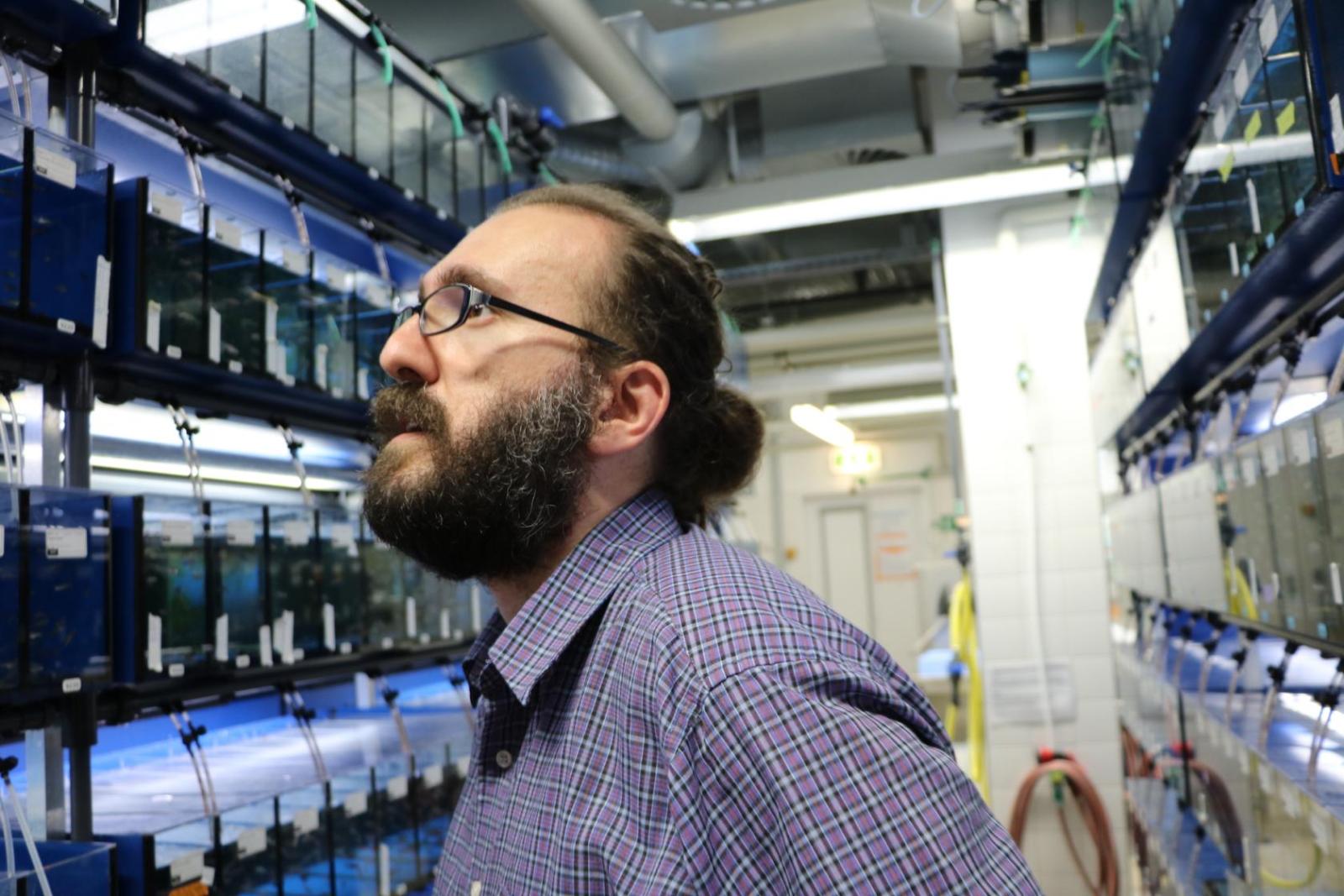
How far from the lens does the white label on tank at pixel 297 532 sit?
102 inches

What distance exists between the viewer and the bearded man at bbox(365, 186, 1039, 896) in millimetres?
732

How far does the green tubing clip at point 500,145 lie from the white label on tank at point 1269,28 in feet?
8.56

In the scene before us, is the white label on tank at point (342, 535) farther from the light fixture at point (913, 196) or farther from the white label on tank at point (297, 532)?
the light fixture at point (913, 196)

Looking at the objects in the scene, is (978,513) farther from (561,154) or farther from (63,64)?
(63,64)

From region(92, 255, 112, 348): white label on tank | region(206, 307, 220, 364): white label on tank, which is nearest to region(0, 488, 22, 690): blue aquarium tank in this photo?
region(92, 255, 112, 348): white label on tank

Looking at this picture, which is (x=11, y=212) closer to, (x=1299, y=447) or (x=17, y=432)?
(x=17, y=432)

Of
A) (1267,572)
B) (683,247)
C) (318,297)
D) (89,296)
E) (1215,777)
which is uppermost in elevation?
(318,297)

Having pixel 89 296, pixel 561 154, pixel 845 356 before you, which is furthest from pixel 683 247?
pixel 845 356

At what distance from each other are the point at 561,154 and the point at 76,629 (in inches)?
135

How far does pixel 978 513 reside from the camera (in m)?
5.59

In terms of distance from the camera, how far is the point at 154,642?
6.88ft

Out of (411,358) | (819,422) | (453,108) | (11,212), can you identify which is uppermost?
(453,108)

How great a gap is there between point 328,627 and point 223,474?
72cm

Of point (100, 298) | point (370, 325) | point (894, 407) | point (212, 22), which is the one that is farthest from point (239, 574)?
point (894, 407)
